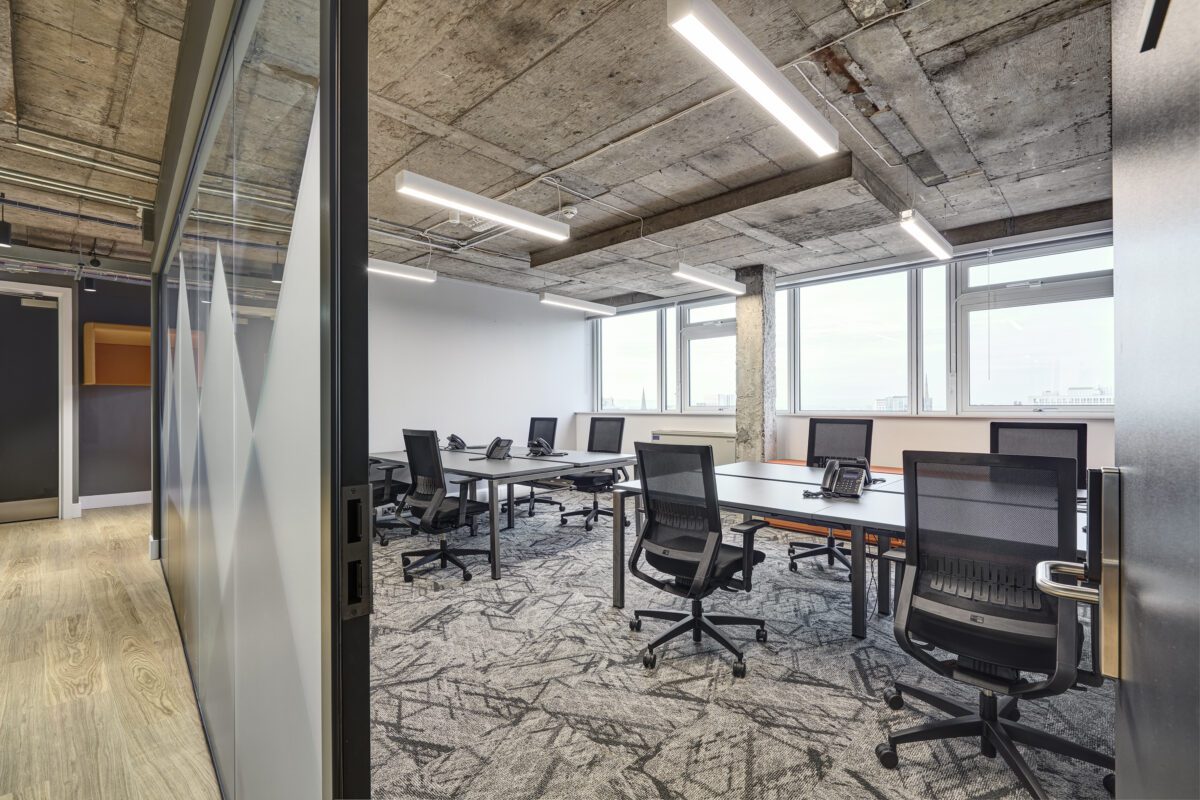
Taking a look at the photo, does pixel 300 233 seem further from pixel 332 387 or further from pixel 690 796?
pixel 690 796

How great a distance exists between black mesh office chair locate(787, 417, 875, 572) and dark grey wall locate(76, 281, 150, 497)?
7.92m

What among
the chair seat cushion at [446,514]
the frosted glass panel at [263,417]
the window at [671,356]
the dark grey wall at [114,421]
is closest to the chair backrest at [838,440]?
the chair seat cushion at [446,514]

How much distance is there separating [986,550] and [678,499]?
136 centimetres

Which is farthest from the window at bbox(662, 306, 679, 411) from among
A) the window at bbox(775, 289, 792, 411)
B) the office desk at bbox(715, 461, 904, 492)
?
the office desk at bbox(715, 461, 904, 492)

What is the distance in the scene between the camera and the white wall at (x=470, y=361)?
7.06 meters

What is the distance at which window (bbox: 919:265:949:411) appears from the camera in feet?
20.2

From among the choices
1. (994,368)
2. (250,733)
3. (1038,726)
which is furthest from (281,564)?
(994,368)

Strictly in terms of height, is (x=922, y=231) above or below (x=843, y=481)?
above

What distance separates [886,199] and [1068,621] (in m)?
3.84

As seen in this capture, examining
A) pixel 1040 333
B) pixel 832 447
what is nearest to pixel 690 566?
pixel 832 447

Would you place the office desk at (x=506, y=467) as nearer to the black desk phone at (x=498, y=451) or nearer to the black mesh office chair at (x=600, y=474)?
the black desk phone at (x=498, y=451)

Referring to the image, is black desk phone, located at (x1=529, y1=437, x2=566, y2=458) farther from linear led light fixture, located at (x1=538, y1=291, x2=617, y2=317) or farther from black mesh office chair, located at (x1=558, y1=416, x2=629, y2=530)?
linear led light fixture, located at (x1=538, y1=291, x2=617, y2=317)

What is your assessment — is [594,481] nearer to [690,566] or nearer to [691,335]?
[690,566]

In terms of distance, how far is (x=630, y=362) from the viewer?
30.8 ft
